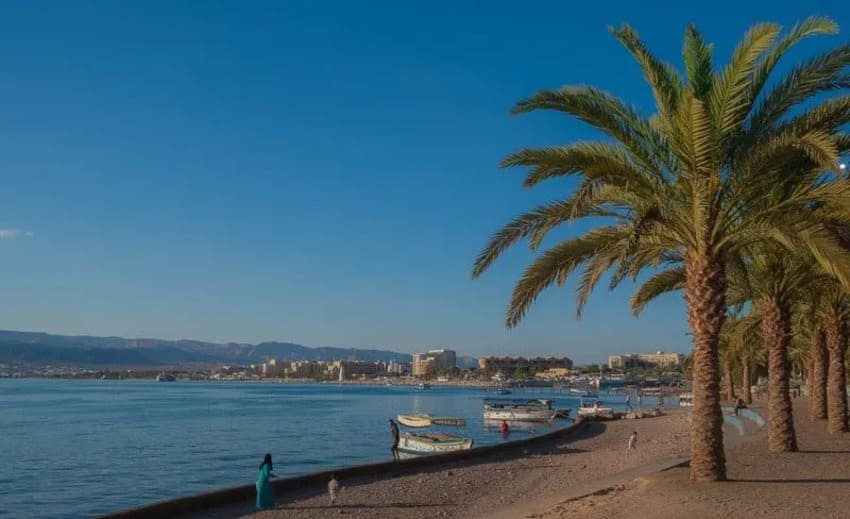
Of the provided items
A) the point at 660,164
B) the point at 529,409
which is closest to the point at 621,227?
the point at 660,164

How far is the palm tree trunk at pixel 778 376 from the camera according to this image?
731 inches

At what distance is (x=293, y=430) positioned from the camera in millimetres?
58906

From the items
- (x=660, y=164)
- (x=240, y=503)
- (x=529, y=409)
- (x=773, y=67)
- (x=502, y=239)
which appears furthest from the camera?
(x=529, y=409)

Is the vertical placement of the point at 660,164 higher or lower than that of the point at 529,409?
higher

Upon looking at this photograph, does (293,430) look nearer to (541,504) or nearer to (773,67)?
(541,504)

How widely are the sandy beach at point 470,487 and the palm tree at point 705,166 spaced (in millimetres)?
5313

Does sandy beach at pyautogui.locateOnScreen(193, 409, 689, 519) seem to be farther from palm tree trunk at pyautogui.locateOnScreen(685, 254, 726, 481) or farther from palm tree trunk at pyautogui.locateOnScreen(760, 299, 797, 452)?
palm tree trunk at pyautogui.locateOnScreen(760, 299, 797, 452)

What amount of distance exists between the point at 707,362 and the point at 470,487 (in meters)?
8.35

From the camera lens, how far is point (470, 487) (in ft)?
64.3

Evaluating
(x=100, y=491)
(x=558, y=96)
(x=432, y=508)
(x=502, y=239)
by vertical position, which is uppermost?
(x=558, y=96)

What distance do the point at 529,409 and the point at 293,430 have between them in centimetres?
2376

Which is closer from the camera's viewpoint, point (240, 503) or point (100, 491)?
point (240, 503)

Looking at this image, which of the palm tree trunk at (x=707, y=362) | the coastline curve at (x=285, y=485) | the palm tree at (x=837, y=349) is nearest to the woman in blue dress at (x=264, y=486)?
the coastline curve at (x=285, y=485)

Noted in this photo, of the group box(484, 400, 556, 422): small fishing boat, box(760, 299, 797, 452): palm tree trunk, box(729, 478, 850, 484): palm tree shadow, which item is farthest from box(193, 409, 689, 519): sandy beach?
box(484, 400, 556, 422): small fishing boat
